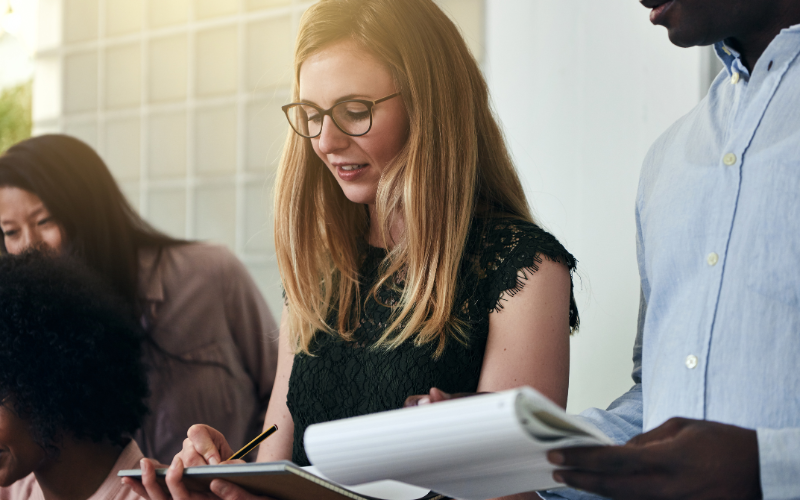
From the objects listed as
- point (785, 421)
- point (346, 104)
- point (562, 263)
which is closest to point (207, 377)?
point (346, 104)

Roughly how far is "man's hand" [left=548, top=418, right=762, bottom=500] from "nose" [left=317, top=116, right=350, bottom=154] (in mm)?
827

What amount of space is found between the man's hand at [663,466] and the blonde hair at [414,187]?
0.63 m

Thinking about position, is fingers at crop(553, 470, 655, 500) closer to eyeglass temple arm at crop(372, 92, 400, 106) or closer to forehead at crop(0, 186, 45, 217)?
eyeglass temple arm at crop(372, 92, 400, 106)

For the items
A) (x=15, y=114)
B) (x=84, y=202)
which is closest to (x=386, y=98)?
(x=84, y=202)

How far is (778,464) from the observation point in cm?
66

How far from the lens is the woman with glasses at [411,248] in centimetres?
123

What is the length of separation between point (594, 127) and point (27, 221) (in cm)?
153

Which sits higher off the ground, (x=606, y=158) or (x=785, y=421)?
(x=606, y=158)

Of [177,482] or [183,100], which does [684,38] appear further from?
[183,100]

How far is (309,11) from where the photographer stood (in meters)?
1.43

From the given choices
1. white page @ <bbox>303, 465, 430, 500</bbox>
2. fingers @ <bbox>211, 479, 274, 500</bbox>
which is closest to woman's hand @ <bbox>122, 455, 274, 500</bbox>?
fingers @ <bbox>211, 479, 274, 500</bbox>

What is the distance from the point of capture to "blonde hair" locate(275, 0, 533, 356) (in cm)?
130

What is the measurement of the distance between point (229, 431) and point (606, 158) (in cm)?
128

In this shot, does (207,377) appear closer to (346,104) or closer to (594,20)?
(346,104)
